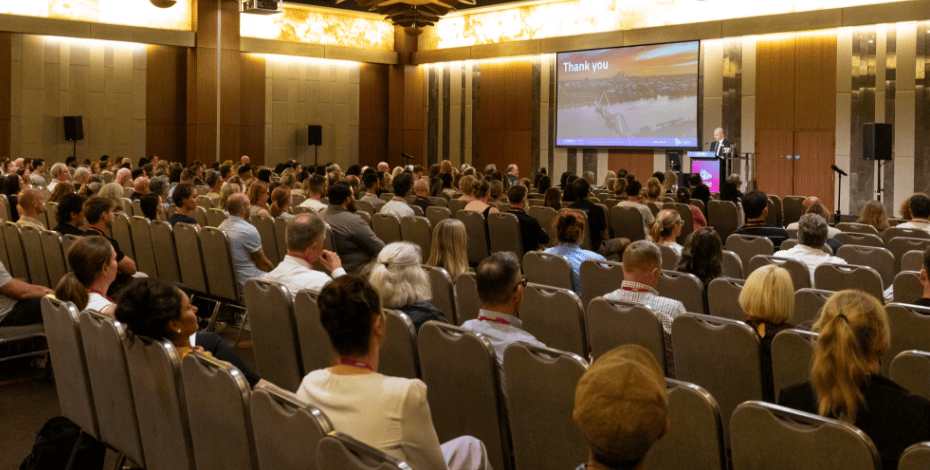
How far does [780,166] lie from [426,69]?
10194 millimetres

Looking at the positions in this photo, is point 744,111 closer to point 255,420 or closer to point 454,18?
point 454,18

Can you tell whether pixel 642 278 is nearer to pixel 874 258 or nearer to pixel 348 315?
pixel 348 315

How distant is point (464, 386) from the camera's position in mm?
3051

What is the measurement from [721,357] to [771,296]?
1.13ft

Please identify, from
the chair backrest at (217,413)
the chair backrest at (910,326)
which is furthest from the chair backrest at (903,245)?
the chair backrest at (217,413)

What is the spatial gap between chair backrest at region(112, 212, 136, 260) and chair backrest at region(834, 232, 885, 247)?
238 inches

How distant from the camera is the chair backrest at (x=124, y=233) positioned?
7.30m

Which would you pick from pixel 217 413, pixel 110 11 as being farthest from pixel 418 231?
pixel 110 11

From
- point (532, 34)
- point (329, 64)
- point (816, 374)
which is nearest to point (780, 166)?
point (532, 34)

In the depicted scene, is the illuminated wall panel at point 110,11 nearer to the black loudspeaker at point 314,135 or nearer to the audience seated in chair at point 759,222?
the black loudspeaker at point 314,135

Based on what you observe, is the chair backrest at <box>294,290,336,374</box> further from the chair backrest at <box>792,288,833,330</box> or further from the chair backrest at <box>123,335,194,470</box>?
the chair backrest at <box>792,288,833,330</box>

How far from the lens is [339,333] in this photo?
2500mm

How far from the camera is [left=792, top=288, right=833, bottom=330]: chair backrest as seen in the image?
13.0 ft

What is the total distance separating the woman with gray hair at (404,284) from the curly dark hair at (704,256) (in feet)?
5.60
